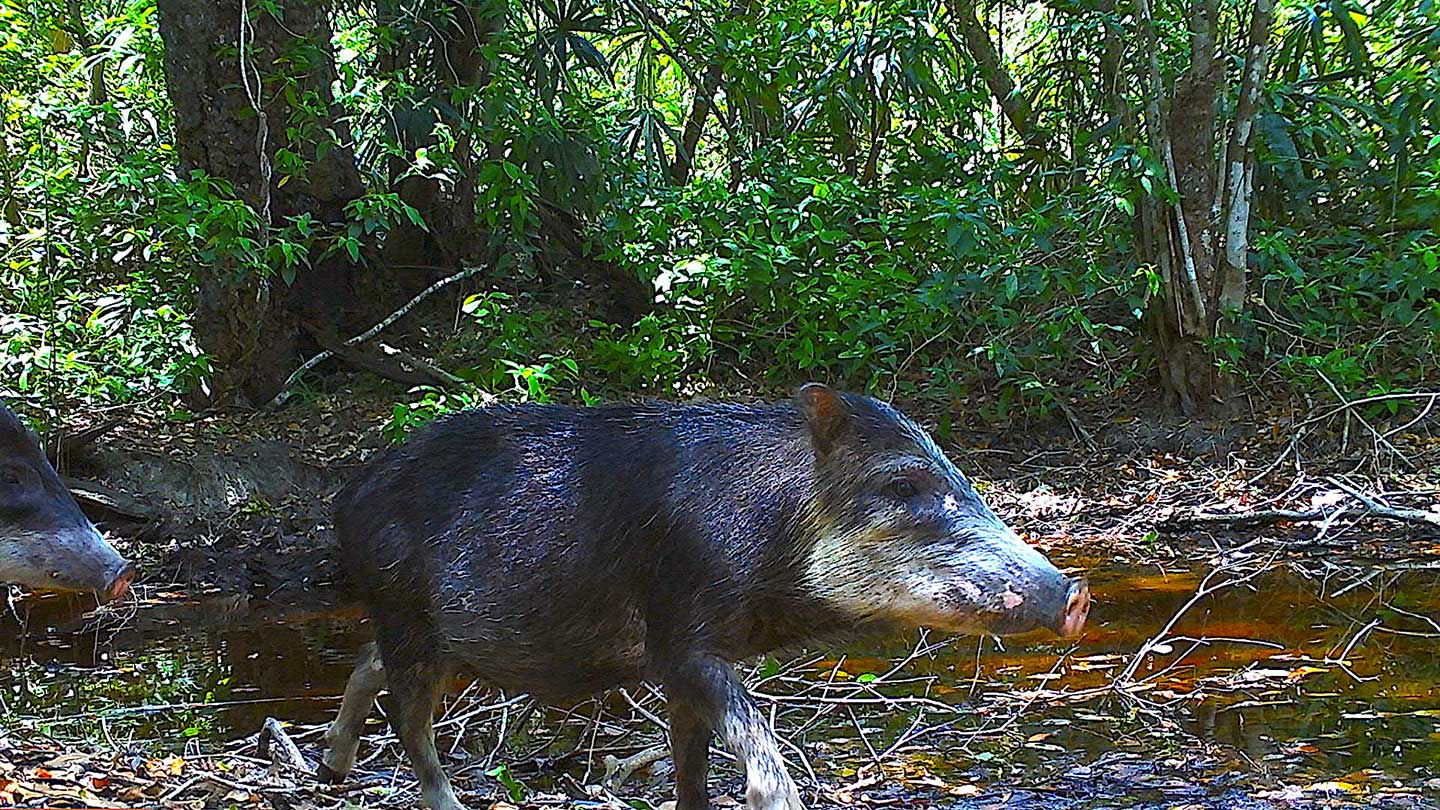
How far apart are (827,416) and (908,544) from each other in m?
0.37

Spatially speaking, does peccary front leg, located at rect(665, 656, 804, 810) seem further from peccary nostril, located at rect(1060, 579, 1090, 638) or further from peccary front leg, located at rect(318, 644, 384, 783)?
peccary front leg, located at rect(318, 644, 384, 783)

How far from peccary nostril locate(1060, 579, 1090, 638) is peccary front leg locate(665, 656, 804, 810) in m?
0.71

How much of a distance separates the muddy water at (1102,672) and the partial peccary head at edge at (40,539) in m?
0.93

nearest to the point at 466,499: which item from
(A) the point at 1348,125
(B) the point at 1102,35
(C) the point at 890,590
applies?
(C) the point at 890,590

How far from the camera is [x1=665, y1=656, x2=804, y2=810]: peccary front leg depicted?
3.18m

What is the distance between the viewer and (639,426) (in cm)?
390

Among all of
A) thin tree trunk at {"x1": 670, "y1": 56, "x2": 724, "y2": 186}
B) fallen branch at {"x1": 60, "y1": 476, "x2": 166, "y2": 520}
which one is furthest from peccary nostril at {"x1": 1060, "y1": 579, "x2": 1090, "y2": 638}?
thin tree trunk at {"x1": 670, "y1": 56, "x2": 724, "y2": 186}

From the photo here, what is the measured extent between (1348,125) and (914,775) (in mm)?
7634

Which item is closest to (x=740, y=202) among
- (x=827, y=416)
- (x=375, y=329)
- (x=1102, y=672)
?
(x=375, y=329)

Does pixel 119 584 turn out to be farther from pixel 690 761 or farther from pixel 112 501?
pixel 112 501

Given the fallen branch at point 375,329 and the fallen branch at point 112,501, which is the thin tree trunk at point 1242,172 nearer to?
the fallen branch at point 375,329

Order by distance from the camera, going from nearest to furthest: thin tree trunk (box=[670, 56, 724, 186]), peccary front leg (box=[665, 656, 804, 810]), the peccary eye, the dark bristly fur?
peccary front leg (box=[665, 656, 804, 810]), the dark bristly fur, the peccary eye, thin tree trunk (box=[670, 56, 724, 186])

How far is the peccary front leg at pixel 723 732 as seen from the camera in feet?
10.4

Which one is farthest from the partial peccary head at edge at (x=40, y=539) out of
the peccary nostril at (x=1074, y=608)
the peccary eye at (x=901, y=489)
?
the peccary nostril at (x=1074, y=608)
